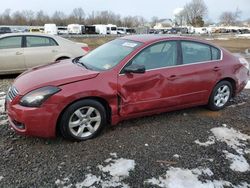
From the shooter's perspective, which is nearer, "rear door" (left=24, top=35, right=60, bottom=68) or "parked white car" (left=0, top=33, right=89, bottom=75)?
"parked white car" (left=0, top=33, right=89, bottom=75)

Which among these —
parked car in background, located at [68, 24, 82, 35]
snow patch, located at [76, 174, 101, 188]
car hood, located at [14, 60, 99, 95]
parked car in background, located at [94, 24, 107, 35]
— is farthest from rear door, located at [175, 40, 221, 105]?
parked car in background, located at [94, 24, 107, 35]

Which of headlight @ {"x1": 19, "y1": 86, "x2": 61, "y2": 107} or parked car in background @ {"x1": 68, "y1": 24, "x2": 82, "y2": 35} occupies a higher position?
parked car in background @ {"x1": 68, "y1": 24, "x2": 82, "y2": 35}

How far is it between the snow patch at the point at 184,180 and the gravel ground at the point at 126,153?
0.23ft

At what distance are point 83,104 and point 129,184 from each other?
1319 mm

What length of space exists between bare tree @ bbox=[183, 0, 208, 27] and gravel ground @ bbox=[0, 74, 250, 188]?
113 meters

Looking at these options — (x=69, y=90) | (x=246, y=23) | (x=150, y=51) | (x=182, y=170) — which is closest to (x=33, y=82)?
(x=69, y=90)

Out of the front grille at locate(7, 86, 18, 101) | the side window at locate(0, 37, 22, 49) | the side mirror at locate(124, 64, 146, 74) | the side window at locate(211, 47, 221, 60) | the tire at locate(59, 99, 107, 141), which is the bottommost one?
the tire at locate(59, 99, 107, 141)

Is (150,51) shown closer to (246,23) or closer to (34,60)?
(34,60)

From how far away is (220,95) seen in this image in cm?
536

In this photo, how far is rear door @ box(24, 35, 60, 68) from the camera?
793cm

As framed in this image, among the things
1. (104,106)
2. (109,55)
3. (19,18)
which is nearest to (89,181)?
(104,106)

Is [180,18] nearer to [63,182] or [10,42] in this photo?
[10,42]

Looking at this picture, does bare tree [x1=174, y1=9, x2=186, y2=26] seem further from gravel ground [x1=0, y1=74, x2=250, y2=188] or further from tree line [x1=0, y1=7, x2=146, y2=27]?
gravel ground [x1=0, y1=74, x2=250, y2=188]

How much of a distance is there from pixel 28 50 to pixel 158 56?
484cm
